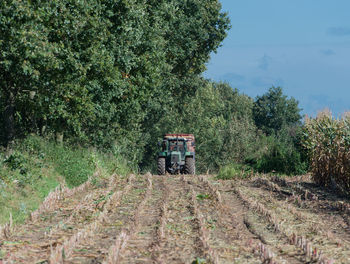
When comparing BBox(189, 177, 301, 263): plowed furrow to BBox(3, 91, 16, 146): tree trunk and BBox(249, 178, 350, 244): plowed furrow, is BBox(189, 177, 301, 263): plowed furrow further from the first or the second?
BBox(3, 91, 16, 146): tree trunk

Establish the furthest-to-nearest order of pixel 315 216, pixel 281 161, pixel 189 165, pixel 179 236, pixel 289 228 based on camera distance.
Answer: pixel 281 161
pixel 189 165
pixel 315 216
pixel 289 228
pixel 179 236

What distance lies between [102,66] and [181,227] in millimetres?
10600

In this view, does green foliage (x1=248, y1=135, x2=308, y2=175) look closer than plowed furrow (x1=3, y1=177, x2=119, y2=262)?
No

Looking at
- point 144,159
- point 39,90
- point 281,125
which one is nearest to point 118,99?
point 39,90

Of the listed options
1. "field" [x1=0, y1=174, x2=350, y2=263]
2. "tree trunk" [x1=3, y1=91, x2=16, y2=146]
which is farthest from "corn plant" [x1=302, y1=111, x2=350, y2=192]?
"tree trunk" [x1=3, y1=91, x2=16, y2=146]

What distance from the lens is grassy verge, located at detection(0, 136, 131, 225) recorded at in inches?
555

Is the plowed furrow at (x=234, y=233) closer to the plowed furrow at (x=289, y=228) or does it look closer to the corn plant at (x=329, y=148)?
the plowed furrow at (x=289, y=228)

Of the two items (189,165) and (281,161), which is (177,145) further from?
(281,161)

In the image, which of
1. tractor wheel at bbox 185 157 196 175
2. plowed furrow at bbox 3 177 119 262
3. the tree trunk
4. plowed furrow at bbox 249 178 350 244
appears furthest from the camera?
tractor wheel at bbox 185 157 196 175

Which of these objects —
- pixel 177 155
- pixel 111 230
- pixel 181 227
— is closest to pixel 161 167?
pixel 177 155

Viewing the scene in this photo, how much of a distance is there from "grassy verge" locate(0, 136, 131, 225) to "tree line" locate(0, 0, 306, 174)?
98cm

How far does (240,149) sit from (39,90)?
129ft

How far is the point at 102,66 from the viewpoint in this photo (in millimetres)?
21156

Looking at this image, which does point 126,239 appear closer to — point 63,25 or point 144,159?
point 63,25
